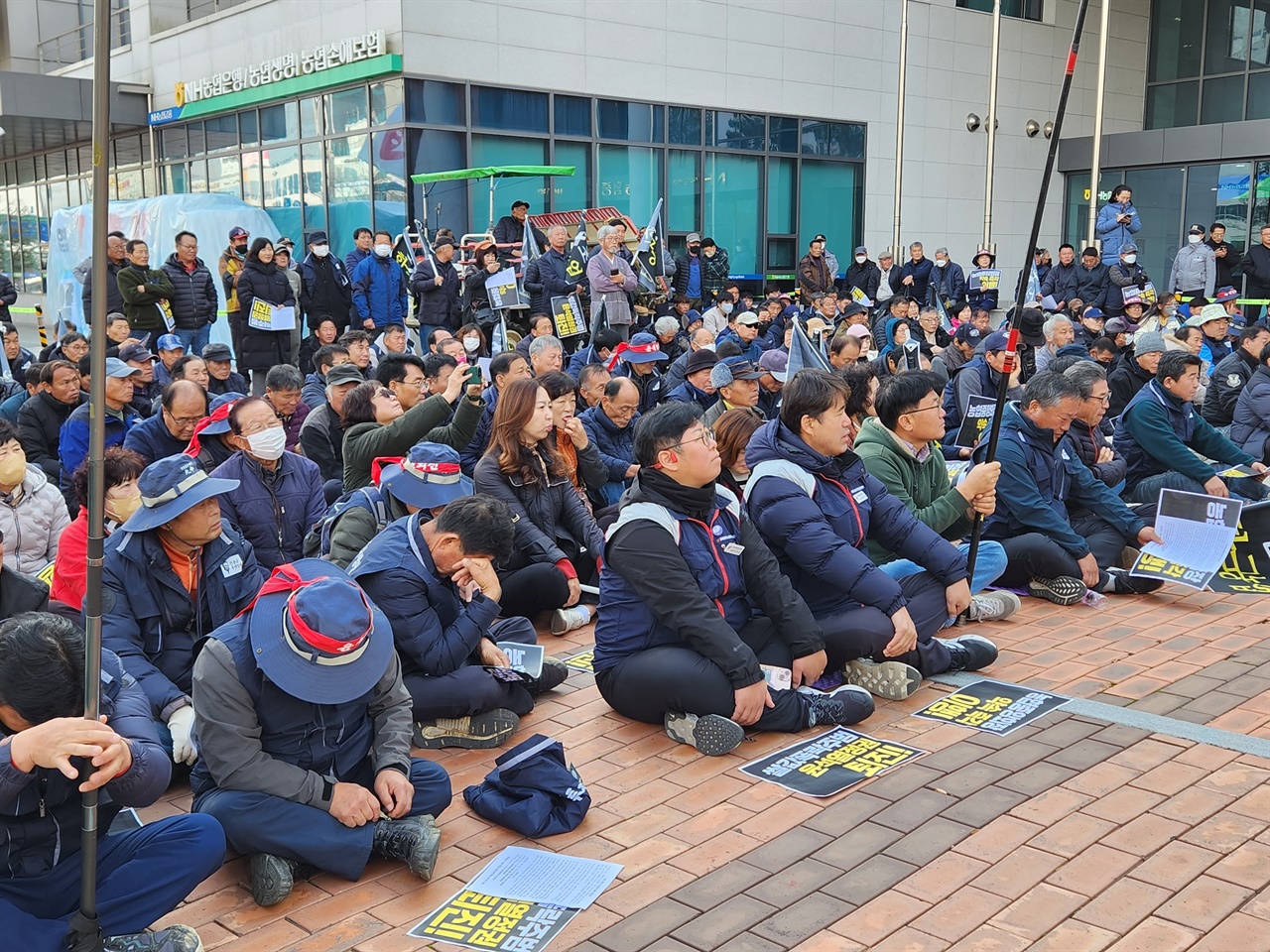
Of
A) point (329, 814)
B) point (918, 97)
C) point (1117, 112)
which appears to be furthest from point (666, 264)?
point (1117, 112)

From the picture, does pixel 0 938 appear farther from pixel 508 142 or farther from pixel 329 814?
pixel 508 142

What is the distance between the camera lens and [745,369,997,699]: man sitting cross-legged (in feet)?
17.8

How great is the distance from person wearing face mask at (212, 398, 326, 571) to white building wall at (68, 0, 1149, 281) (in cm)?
1335

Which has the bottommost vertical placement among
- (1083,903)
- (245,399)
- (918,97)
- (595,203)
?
(1083,903)

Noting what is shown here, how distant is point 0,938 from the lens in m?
3.04

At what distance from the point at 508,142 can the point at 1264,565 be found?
47.9 ft

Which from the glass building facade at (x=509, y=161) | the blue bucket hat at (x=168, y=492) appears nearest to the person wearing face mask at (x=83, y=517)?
the blue bucket hat at (x=168, y=492)

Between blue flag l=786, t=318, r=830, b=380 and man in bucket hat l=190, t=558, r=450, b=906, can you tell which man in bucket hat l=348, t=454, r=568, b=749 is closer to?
man in bucket hat l=190, t=558, r=450, b=906

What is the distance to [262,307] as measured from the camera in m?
13.2

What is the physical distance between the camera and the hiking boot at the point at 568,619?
676 cm

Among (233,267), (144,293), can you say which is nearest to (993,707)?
(144,293)

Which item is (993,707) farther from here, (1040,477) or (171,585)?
(171,585)

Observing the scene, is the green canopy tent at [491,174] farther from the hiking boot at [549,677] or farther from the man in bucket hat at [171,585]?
the man in bucket hat at [171,585]

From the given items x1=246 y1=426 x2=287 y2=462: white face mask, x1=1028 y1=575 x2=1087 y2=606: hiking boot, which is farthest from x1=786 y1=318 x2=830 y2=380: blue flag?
x1=246 y1=426 x2=287 y2=462: white face mask
